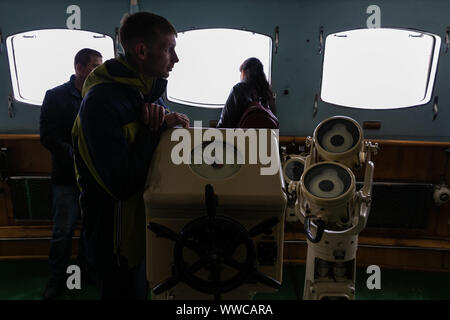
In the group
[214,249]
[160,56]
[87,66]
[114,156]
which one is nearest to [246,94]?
[160,56]

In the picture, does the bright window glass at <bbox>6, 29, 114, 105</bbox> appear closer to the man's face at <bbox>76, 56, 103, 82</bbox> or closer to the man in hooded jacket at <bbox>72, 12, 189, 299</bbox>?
the man's face at <bbox>76, 56, 103, 82</bbox>

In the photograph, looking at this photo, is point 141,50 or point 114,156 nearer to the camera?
point 114,156

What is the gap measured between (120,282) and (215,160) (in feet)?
2.06

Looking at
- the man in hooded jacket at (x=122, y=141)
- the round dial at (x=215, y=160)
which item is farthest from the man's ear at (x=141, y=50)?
the round dial at (x=215, y=160)

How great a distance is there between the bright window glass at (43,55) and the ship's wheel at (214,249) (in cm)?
235

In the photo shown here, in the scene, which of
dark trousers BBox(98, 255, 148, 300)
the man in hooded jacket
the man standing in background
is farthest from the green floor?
the man in hooded jacket

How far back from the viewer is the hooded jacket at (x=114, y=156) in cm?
100

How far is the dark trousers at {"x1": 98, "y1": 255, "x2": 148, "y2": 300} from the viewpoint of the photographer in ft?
3.89

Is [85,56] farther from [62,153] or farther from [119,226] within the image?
[119,226]

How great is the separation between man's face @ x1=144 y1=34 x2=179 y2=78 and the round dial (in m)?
0.35

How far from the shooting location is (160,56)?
3.75 feet

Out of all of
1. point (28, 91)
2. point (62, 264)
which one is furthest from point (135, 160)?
point (28, 91)

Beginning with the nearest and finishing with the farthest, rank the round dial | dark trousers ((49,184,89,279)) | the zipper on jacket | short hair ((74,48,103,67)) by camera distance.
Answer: the round dial < the zipper on jacket < short hair ((74,48,103,67)) < dark trousers ((49,184,89,279))

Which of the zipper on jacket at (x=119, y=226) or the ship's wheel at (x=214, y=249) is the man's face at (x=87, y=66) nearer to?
the zipper on jacket at (x=119, y=226)
